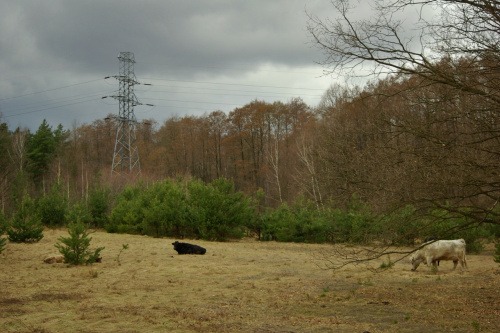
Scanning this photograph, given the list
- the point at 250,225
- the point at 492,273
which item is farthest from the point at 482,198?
the point at 250,225

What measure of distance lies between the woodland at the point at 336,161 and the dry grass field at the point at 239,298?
4.05ft

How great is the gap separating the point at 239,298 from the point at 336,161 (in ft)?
11.3

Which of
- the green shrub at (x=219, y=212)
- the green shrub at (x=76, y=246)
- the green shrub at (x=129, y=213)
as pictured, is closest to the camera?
the green shrub at (x=76, y=246)

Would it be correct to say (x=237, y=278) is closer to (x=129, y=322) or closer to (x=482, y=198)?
(x=129, y=322)

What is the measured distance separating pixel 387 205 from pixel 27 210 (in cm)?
1631

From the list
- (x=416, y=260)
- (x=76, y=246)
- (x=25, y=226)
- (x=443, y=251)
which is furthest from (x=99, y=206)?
(x=443, y=251)

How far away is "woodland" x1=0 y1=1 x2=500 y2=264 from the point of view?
693 cm

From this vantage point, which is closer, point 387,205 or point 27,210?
point 387,205

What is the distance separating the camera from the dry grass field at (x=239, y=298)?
22.9 ft

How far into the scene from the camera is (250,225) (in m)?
26.9

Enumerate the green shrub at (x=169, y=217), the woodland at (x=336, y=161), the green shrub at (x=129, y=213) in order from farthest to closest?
1. the green shrub at (x=129, y=213)
2. the green shrub at (x=169, y=217)
3. the woodland at (x=336, y=161)

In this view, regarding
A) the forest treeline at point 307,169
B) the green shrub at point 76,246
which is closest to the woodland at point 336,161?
the forest treeline at point 307,169

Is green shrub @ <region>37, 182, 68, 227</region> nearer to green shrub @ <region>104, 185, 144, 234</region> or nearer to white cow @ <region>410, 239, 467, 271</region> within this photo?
green shrub @ <region>104, 185, 144, 234</region>

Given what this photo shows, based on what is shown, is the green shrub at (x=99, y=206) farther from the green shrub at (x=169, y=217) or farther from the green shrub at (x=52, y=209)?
the green shrub at (x=169, y=217)
